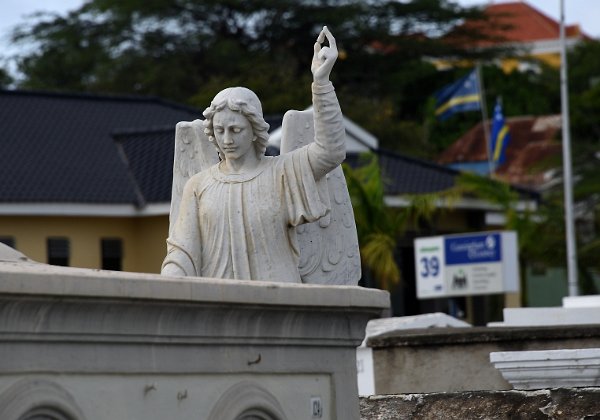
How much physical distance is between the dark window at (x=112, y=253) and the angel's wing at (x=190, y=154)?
23217 millimetres

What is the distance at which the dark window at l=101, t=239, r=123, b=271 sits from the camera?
33.0 metres

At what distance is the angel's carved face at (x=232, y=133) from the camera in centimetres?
920

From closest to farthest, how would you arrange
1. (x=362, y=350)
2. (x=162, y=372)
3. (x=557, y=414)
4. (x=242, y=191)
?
(x=162, y=372), (x=242, y=191), (x=557, y=414), (x=362, y=350)

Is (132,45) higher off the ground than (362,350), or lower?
higher

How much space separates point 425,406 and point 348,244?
144cm

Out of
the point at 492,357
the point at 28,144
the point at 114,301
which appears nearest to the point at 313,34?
the point at 28,144

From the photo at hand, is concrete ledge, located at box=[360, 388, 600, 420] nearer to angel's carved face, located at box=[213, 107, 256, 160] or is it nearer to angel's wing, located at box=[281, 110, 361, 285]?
angel's wing, located at box=[281, 110, 361, 285]

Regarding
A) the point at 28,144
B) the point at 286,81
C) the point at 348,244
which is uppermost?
the point at 286,81

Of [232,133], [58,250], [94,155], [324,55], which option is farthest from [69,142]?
[324,55]

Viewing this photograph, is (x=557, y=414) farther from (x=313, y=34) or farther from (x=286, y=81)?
(x=313, y=34)

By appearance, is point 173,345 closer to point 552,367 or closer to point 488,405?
point 488,405

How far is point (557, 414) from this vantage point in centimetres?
1016

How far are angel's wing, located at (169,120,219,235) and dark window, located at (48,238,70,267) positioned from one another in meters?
22.4

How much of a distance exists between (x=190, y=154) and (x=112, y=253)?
23434 mm
